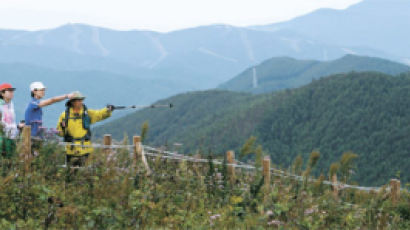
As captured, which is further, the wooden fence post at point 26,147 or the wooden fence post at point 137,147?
the wooden fence post at point 137,147

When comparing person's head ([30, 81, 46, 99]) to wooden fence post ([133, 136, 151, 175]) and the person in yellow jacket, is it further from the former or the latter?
wooden fence post ([133, 136, 151, 175])

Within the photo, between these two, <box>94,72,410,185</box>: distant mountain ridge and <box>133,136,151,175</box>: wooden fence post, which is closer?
<box>133,136,151,175</box>: wooden fence post

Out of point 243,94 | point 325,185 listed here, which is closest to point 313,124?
point 243,94

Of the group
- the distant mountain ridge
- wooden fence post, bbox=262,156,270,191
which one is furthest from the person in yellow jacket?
the distant mountain ridge

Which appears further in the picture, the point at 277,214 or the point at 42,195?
the point at 277,214

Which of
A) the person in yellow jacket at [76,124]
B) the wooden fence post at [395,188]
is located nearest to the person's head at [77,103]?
the person in yellow jacket at [76,124]

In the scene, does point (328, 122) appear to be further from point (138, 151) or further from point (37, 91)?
point (37, 91)

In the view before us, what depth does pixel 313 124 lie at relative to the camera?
467 ft

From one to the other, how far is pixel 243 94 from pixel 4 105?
192 meters

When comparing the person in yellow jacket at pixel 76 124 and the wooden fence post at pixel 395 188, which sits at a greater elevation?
the person in yellow jacket at pixel 76 124

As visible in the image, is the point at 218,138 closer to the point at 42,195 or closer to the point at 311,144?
the point at 311,144

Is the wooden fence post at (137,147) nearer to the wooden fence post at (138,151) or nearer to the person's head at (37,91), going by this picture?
the wooden fence post at (138,151)

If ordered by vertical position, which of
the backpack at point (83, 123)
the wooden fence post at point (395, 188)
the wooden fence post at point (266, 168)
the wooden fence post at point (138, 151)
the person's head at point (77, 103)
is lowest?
the wooden fence post at point (395, 188)

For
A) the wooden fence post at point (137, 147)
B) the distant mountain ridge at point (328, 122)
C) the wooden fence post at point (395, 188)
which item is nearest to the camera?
the wooden fence post at point (395, 188)
